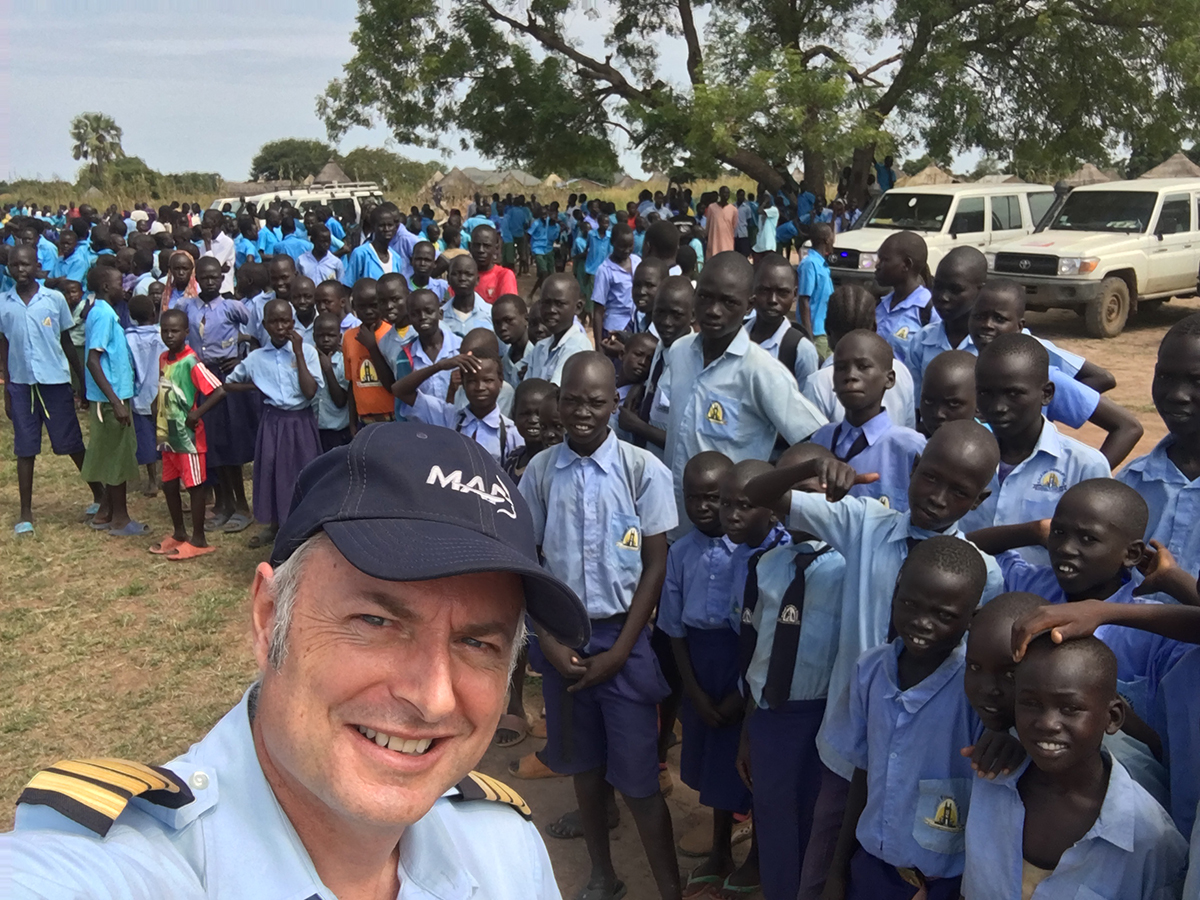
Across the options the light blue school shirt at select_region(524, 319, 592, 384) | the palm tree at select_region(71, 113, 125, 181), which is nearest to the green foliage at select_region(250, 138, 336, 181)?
the palm tree at select_region(71, 113, 125, 181)

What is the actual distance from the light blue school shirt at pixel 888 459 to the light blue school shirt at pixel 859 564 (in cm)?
40

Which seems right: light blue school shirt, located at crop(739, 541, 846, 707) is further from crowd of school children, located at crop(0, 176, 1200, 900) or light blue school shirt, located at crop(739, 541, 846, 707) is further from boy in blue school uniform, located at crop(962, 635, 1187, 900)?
boy in blue school uniform, located at crop(962, 635, 1187, 900)

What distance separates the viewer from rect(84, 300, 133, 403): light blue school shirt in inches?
254

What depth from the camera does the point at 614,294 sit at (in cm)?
790

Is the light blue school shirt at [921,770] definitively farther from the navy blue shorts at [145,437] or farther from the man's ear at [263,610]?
the navy blue shorts at [145,437]

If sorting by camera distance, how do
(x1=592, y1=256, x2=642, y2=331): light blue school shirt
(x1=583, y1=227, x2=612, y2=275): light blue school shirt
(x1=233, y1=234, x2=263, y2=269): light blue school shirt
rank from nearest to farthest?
(x1=592, y1=256, x2=642, y2=331): light blue school shirt
(x1=233, y1=234, x2=263, y2=269): light blue school shirt
(x1=583, y1=227, x2=612, y2=275): light blue school shirt

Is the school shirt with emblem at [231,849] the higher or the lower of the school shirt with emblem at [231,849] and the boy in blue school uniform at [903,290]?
the lower

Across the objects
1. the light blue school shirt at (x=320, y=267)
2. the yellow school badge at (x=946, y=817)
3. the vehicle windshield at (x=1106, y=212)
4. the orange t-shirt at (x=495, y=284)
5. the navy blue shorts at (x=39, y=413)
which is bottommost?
the yellow school badge at (x=946, y=817)

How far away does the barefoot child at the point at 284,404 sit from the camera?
19.0 ft

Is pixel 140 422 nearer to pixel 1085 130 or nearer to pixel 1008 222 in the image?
pixel 1008 222

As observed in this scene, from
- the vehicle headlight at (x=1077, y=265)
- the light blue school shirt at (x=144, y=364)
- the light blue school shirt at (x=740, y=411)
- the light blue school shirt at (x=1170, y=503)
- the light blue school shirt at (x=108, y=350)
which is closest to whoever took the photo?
the light blue school shirt at (x=1170, y=503)

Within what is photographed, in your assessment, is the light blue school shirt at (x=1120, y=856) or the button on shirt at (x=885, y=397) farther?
the button on shirt at (x=885, y=397)

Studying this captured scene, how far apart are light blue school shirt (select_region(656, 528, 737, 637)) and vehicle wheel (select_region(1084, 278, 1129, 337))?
9.72m

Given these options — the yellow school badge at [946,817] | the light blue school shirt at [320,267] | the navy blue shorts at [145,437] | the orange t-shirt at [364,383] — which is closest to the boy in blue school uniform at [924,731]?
the yellow school badge at [946,817]
